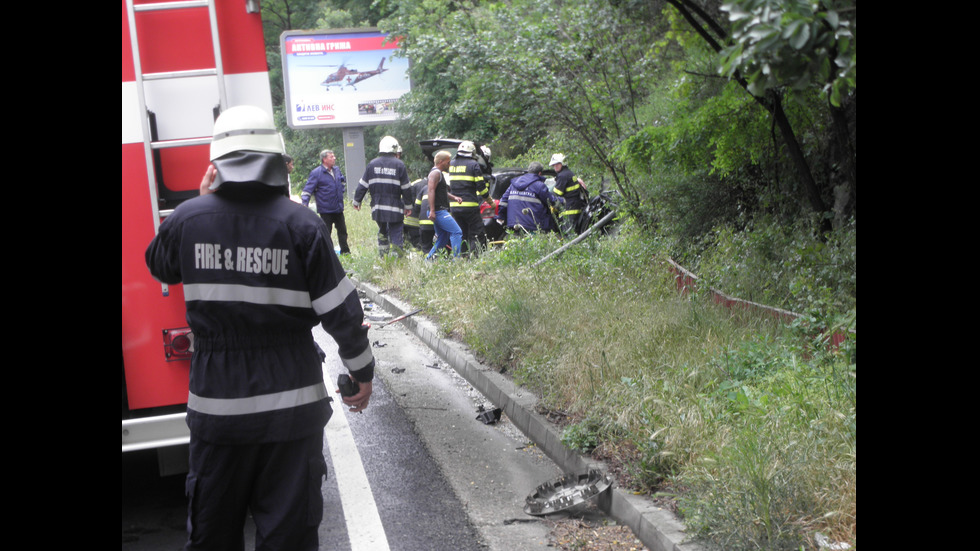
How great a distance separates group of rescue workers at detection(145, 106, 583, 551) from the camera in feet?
10.3

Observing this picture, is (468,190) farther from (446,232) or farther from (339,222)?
(339,222)

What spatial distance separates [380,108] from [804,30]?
23125 millimetres

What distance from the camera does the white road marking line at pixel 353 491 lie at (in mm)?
4500

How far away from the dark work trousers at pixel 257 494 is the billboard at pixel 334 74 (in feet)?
73.7

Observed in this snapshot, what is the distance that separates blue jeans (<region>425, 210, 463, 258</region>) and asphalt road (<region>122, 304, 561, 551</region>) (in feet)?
17.5

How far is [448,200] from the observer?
12.7m

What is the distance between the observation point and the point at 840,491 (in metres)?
3.74

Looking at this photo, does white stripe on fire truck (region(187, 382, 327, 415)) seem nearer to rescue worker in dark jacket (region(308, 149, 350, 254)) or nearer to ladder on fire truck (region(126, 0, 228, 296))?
ladder on fire truck (region(126, 0, 228, 296))

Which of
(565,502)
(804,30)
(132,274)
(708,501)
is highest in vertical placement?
(804,30)

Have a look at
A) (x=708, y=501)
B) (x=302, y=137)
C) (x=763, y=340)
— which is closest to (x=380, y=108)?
(x=302, y=137)

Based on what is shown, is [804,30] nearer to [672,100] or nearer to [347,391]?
[347,391]

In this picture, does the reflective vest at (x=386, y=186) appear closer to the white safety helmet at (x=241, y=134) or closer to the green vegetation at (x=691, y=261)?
the green vegetation at (x=691, y=261)

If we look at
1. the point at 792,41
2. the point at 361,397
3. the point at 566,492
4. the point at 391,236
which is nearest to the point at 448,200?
the point at 391,236

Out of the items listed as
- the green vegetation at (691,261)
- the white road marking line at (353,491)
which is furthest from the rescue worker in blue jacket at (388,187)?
the white road marking line at (353,491)
